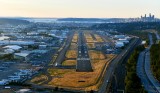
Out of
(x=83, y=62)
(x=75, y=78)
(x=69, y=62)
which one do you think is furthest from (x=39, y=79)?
(x=83, y=62)

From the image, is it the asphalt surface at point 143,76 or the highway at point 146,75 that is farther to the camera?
the highway at point 146,75

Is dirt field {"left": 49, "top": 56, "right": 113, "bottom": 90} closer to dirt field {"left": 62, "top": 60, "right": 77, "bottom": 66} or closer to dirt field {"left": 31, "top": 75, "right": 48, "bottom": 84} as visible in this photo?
dirt field {"left": 31, "top": 75, "right": 48, "bottom": 84}

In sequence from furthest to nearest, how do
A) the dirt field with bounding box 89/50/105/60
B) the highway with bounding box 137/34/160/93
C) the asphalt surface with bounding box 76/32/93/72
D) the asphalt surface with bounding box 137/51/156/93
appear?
the dirt field with bounding box 89/50/105/60 < the asphalt surface with bounding box 76/32/93/72 < the highway with bounding box 137/34/160/93 < the asphalt surface with bounding box 137/51/156/93

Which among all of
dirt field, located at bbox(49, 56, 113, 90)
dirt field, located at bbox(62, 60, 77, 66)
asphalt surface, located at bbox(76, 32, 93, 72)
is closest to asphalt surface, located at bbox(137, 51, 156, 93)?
dirt field, located at bbox(49, 56, 113, 90)

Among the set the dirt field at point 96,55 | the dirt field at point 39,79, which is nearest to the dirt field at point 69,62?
the dirt field at point 96,55

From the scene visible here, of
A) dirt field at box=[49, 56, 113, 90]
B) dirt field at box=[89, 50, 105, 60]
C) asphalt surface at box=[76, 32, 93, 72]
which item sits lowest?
dirt field at box=[89, 50, 105, 60]

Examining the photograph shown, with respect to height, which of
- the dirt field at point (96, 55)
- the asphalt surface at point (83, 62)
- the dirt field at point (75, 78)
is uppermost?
the dirt field at point (75, 78)

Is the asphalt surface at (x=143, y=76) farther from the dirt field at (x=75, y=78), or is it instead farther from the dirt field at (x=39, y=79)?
the dirt field at (x=39, y=79)

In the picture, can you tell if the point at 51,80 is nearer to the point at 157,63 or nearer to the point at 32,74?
the point at 32,74

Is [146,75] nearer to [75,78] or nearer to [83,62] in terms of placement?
[75,78]
